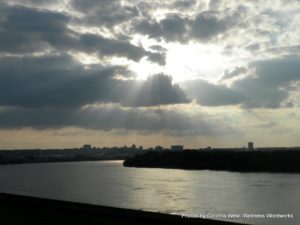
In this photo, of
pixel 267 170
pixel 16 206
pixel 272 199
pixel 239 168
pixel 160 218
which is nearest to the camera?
pixel 160 218

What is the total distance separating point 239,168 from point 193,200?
221 ft

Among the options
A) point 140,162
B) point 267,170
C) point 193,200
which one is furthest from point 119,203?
point 140,162

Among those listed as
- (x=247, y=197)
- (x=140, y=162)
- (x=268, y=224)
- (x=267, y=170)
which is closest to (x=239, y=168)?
(x=267, y=170)

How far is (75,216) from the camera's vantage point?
21.2 metres

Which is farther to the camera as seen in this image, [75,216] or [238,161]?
[238,161]

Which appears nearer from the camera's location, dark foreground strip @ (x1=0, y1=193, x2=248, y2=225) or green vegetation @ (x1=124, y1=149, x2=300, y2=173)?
dark foreground strip @ (x1=0, y1=193, x2=248, y2=225)

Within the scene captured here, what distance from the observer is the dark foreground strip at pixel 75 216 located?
726 inches

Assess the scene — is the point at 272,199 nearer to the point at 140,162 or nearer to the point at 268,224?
the point at 268,224

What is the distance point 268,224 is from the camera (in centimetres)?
2453

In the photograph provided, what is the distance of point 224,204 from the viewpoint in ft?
118

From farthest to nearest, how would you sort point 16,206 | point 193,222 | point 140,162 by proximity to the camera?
point 140,162 < point 16,206 < point 193,222

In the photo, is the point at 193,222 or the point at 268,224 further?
the point at 268,224

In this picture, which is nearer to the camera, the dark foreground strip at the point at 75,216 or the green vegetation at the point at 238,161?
the dark foreground strip at the point at 75,216

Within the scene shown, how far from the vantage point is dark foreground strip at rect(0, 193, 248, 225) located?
18.4m
